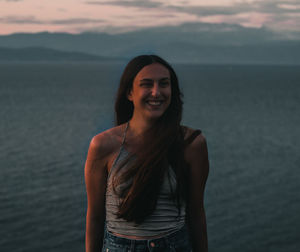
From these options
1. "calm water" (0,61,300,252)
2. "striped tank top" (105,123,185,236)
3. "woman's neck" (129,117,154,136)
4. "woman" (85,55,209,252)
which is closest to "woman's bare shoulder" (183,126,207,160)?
"woman" (85,55,209,252)

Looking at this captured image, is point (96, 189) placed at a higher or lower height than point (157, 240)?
higher

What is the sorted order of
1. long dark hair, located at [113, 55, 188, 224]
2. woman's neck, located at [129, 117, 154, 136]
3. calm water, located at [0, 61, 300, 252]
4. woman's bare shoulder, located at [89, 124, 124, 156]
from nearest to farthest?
long dark hair, located at [113, 55, 188, 224], woman's bare shoulder, located at [89, 124, 124, 156], woman's neck, located at [129, 117, 154, 136], calm water, located at [0, 61, 300, 252]

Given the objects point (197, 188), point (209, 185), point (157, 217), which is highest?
point (197, 188)

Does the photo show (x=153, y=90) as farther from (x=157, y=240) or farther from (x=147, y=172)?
(x=157, y=240)

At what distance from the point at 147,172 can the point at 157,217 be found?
1.04 ft

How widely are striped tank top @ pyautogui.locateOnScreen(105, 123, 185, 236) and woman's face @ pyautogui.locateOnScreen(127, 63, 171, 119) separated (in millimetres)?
322

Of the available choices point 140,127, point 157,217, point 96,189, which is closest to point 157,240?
point 157,217

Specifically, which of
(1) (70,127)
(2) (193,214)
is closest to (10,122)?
(1) (70,127)

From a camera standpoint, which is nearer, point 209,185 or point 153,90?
point 153,90

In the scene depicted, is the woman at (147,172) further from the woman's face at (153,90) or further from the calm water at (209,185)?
the calm water at (209,185)

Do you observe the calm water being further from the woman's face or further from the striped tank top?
the striped tank top

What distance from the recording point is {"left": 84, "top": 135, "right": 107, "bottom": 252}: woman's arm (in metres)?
3.20

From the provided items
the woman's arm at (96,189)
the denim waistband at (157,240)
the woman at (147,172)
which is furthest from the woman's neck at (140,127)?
the denim waistband at (157,240)

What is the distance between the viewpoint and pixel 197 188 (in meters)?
3.34
